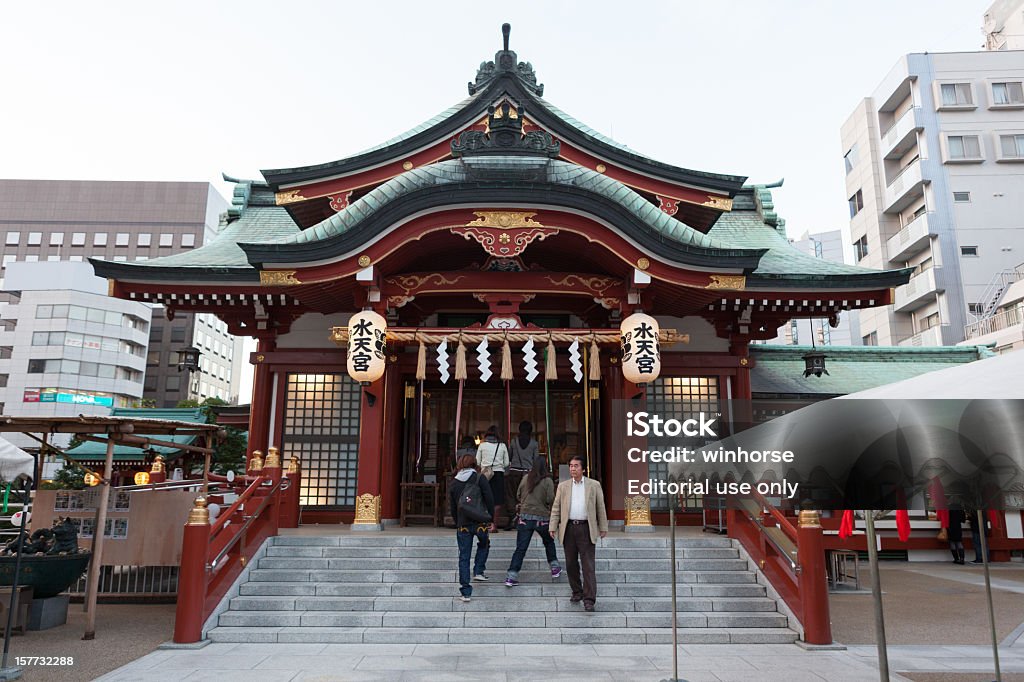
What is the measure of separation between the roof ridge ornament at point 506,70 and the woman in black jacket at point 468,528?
34.0 ft

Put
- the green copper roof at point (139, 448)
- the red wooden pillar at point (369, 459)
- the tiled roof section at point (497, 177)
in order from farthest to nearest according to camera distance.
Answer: the green copper roof at point (139, 448), the tiled roof section at point (497, 177), the red wooden pillar at point (369, 459)

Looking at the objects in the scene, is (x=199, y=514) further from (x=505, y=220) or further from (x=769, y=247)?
(x=769, y=247)

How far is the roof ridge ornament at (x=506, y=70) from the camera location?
51.8 ft

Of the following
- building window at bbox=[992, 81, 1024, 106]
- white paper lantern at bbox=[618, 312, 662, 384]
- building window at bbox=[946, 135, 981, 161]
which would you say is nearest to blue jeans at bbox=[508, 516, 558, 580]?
white paper lantern at bbox=[618, 312, 662, 384]

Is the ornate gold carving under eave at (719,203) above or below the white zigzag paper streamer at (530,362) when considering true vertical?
above

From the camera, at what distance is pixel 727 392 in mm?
14094

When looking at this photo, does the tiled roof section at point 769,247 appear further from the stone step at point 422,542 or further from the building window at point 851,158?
the building window at point 851,158

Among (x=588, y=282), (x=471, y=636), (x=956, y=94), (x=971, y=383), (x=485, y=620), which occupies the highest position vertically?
(x=956, y=94)

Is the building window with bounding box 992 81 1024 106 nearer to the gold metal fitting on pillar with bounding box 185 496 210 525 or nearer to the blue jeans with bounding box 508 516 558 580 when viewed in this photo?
the blue jeans with bounding box 508 516 558 580

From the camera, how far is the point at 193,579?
25.4 ft

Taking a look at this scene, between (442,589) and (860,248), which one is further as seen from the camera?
(860,248)

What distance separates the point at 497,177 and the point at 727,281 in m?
4.62

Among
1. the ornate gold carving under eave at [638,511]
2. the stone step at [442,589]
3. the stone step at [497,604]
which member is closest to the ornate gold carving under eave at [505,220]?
the ornate gold carving under eave at [638,511]

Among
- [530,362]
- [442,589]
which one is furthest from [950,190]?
[442,589]
